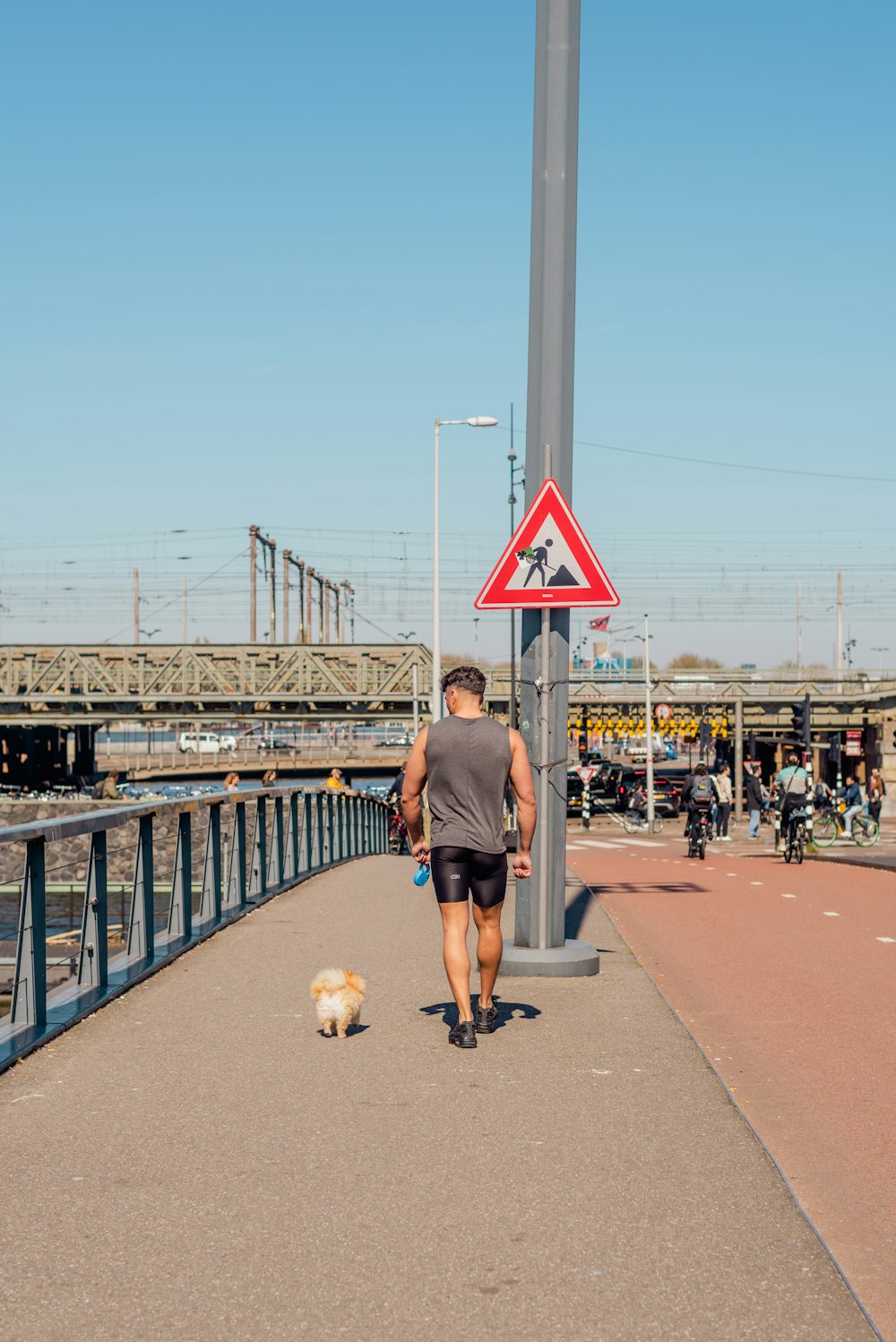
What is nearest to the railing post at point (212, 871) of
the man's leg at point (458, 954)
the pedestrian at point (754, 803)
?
the man's leg at point (458, 954)

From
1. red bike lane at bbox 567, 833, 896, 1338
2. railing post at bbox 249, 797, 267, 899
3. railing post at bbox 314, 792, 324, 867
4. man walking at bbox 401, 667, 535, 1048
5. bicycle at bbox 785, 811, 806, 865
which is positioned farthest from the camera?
bicycle at bbox 785, 811, 806, 865

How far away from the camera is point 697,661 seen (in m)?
198

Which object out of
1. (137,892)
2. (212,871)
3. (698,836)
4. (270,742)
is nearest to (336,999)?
(137,892)

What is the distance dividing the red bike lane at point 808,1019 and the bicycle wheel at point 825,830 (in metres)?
9.38

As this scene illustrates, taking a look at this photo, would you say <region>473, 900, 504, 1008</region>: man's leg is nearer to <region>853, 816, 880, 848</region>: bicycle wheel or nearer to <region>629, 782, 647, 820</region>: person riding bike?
<region>853, 816, 880, 848</region>: bicycle wheel

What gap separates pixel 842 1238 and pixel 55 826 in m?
3.86

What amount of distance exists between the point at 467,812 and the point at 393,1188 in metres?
2.51

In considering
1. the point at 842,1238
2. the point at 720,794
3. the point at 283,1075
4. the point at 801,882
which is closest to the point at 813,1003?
the point at 283,1075

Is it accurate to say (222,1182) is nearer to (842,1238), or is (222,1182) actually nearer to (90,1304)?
(90,1304)

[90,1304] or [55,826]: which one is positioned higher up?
[55,826]

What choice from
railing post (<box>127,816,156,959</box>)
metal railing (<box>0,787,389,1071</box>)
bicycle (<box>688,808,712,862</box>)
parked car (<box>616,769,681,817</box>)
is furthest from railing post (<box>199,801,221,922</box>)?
parked car (<box>616,769,681,817</box>)

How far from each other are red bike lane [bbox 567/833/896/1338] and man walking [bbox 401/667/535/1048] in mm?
1225

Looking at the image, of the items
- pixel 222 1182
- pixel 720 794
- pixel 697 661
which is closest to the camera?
pixel 222 1182

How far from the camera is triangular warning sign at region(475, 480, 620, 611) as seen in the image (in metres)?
8.70
